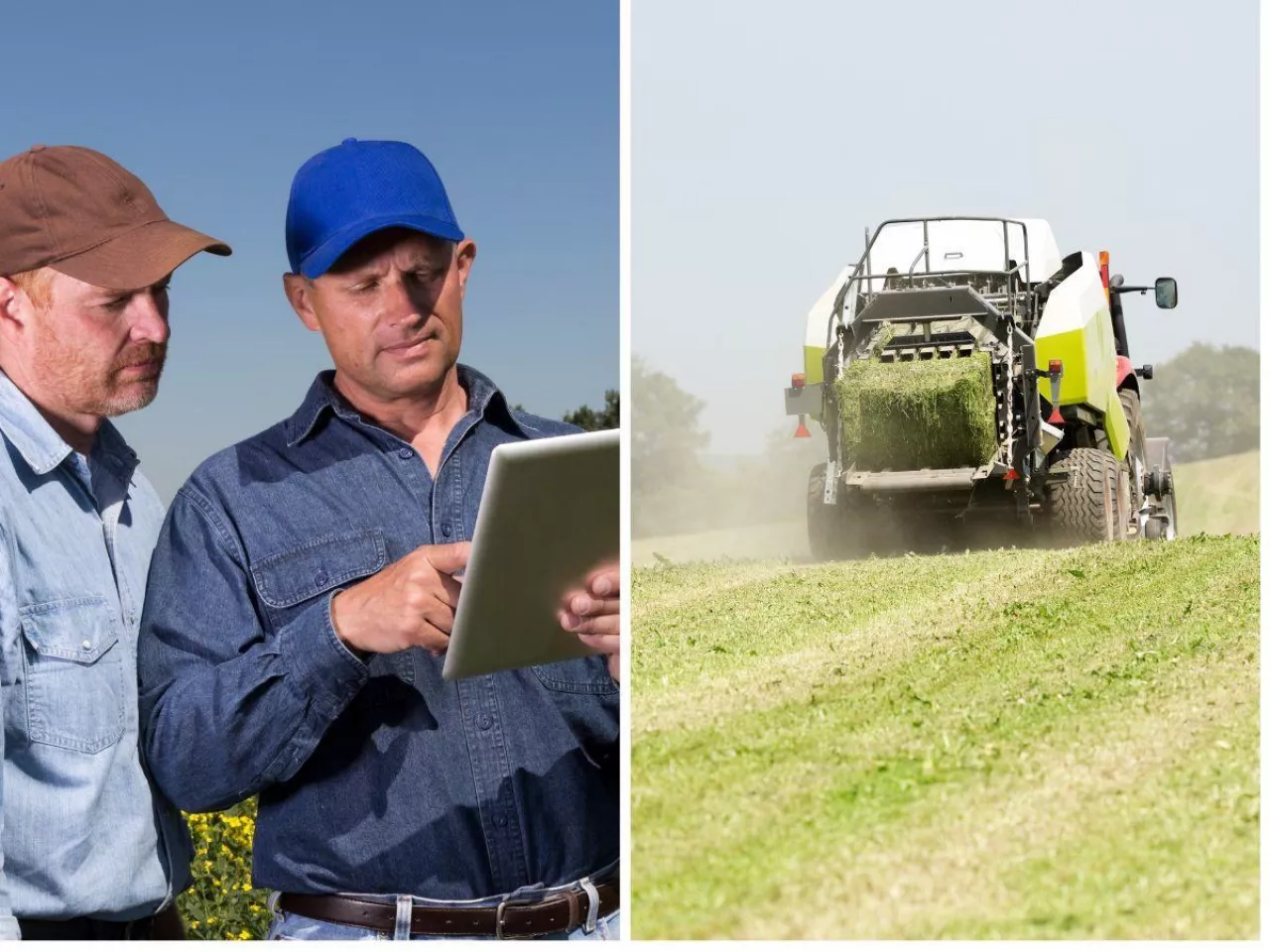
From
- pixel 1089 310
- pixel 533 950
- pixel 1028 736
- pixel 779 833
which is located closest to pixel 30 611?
pixel 533 950

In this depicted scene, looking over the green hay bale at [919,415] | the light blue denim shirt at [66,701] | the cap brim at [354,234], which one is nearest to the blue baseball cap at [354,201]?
the cap brim at [354,234]

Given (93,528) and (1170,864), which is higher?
(93,528)

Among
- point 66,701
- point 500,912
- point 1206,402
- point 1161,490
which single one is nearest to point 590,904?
point 500,912

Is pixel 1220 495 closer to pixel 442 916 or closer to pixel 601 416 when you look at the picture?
pixel 601 416

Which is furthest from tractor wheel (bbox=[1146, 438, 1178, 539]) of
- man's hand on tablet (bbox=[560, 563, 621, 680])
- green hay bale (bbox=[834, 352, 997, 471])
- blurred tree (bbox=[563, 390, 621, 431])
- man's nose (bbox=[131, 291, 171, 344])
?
man's nose (bbox=[131, 291, 171, 344])

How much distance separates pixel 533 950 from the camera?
2629 millimetres

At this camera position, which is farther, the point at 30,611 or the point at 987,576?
the point at 987,576

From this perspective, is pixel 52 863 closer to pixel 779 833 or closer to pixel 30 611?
pixel 30 611

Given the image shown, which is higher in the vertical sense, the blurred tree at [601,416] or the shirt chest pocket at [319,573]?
the blurred tree at [601,416]

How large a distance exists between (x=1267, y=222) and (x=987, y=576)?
1486 millimetres

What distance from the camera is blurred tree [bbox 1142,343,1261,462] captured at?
421 centimetres

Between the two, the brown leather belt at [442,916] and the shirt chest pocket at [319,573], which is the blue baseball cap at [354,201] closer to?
the shirt chest pocket at [319,573]

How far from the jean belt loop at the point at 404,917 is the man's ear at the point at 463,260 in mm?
1262

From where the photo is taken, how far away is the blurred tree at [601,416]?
11.0 feet
